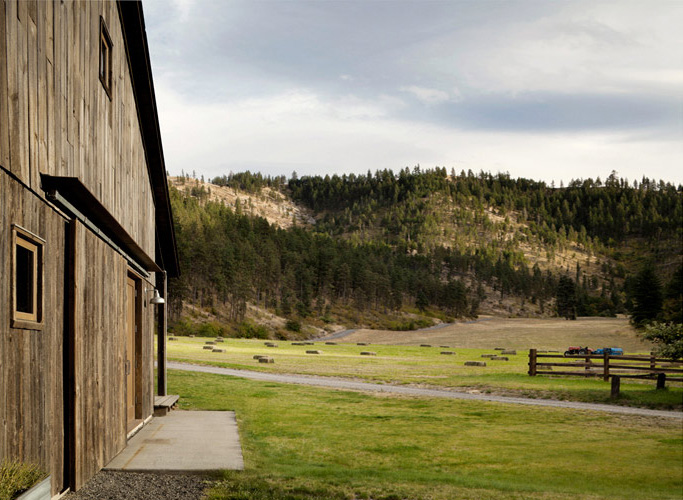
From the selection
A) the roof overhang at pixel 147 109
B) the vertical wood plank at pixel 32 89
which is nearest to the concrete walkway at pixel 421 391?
the roof overhang at pixel 147 109

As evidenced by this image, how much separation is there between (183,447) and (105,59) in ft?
21.0

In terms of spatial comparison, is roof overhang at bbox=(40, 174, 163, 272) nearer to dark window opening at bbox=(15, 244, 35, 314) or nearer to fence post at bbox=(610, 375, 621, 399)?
dark window opening at bbox=(15, 244, 35, 314)

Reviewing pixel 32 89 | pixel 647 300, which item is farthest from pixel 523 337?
pixel 32 89

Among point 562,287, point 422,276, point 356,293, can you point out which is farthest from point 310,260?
point 562,287

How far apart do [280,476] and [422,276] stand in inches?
6246

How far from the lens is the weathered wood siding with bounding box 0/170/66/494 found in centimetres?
539

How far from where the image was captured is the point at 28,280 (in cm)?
620

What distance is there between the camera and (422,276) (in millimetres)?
167375

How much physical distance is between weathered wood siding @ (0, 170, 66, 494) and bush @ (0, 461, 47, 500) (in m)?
0.26

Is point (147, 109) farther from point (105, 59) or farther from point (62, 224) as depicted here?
point (62, 224)

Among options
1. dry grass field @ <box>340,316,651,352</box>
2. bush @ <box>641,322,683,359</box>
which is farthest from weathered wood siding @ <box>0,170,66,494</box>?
dry grass field @ <box>340,316,651,352</box>

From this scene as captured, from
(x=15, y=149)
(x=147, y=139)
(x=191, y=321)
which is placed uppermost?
(x=147, y=139)

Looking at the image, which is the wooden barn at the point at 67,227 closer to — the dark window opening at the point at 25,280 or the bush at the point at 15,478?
the dark window opening at the point at 25,280

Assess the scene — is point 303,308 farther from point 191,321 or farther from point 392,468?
point 392,468
